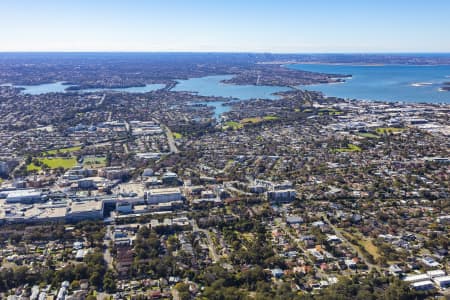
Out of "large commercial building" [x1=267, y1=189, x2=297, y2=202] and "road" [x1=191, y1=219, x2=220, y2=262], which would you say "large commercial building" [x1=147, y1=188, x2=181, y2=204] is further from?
"large commercial building" [x1=267, y1=189, x2=297, y2=202]

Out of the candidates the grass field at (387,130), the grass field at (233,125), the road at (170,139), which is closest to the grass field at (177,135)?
the road at (170,139)

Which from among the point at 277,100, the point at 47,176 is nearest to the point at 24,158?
the point at 47,176

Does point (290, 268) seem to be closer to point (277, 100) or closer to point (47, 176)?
point (47, 176)

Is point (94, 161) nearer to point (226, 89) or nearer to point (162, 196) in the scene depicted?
point (162, 196)

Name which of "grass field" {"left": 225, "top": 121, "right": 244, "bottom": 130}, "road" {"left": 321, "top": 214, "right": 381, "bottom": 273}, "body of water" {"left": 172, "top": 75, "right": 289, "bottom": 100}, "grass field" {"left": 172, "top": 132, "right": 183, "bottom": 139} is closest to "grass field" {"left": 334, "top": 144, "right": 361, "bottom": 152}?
"grass field" {"left": 225, "top": 121, "right": 244, "bottom": 130}

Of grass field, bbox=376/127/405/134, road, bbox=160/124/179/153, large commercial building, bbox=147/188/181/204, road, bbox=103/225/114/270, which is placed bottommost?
road, bbox=160/124/179/153

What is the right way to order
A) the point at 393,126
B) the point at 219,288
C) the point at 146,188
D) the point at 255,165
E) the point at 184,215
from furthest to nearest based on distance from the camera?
the point at 393,126 < the point at 255,165 < the point at 146,188 < the point at 184,215 < the point at 219,288


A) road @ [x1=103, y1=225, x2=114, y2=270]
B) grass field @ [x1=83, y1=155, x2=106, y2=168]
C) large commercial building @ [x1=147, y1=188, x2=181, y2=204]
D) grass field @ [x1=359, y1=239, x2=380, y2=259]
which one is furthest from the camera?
grass field @ [x1=83, y1=155, x2=106, y2=168]

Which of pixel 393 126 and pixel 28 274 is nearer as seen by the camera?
pixel 28 274
